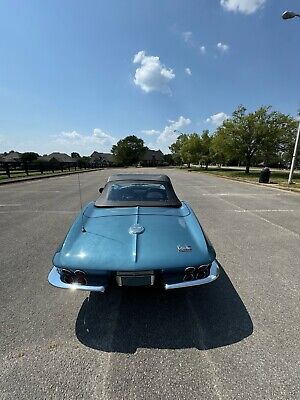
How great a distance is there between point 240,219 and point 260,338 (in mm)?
5087

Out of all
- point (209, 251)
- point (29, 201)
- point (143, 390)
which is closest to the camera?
point (143, 390)

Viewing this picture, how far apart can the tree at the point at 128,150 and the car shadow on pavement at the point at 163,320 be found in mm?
112440

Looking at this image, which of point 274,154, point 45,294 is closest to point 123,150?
point 274,154

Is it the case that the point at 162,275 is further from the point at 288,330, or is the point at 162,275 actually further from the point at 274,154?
the point at 274,154

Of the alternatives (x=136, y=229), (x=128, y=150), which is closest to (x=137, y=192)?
(x=136, y=229)

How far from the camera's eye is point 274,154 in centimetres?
3050

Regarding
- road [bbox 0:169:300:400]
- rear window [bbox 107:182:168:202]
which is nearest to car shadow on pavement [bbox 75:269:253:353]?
road [bbox 0:169:300:400]

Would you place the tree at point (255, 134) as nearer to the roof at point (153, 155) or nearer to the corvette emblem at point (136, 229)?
the corvette emblem at point (136, 229)

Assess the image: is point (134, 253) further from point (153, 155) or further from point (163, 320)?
point (153, 155)

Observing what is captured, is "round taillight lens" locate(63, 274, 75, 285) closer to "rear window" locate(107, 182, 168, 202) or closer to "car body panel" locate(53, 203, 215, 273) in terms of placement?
"car body panel" locate(53, 203, 215, 273)

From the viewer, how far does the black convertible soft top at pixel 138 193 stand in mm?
3582

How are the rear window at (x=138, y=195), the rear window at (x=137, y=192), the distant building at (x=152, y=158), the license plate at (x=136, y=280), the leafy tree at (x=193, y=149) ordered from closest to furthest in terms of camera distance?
the license plate at (x=136, y=280) → the rear window at (x=138, y=195) → the rear window at (x=137, y=192) → the leafy tree at (x=193, y=149) → the distant building at (x=152, y=158)

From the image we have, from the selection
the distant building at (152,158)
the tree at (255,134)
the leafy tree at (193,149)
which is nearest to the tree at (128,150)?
the distant building at (152,158)

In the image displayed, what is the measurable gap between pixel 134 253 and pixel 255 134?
31.4 m
